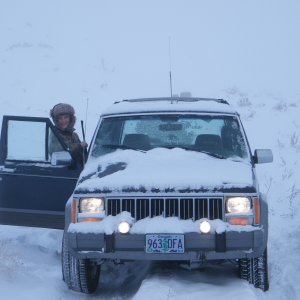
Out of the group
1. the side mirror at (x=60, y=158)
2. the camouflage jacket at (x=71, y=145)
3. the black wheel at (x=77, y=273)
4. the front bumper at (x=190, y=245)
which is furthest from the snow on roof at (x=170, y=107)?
the front bumper at (x=190, y=245)

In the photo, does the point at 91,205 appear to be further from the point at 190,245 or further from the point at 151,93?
the point at 151,93

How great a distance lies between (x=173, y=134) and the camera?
605 cm

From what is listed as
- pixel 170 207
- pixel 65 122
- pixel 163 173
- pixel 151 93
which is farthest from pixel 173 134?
pixel 151 93

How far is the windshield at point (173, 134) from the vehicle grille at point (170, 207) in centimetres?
110

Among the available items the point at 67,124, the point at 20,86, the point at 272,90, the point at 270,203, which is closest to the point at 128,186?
the point at 67,124

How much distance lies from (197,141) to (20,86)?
73.7 ft

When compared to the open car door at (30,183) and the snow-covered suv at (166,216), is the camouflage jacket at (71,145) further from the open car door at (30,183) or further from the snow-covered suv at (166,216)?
the snow-covered suv at (166,216)

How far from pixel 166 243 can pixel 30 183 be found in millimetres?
2128

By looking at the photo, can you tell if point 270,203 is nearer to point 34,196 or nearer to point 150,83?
point 34,196

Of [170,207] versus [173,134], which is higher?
[173,134]

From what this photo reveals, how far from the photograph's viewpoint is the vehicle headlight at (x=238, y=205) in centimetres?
469

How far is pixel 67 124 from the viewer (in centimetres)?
761

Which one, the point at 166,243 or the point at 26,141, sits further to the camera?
the point at 26,141

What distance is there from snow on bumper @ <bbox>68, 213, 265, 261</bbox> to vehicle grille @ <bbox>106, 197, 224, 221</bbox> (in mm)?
75
